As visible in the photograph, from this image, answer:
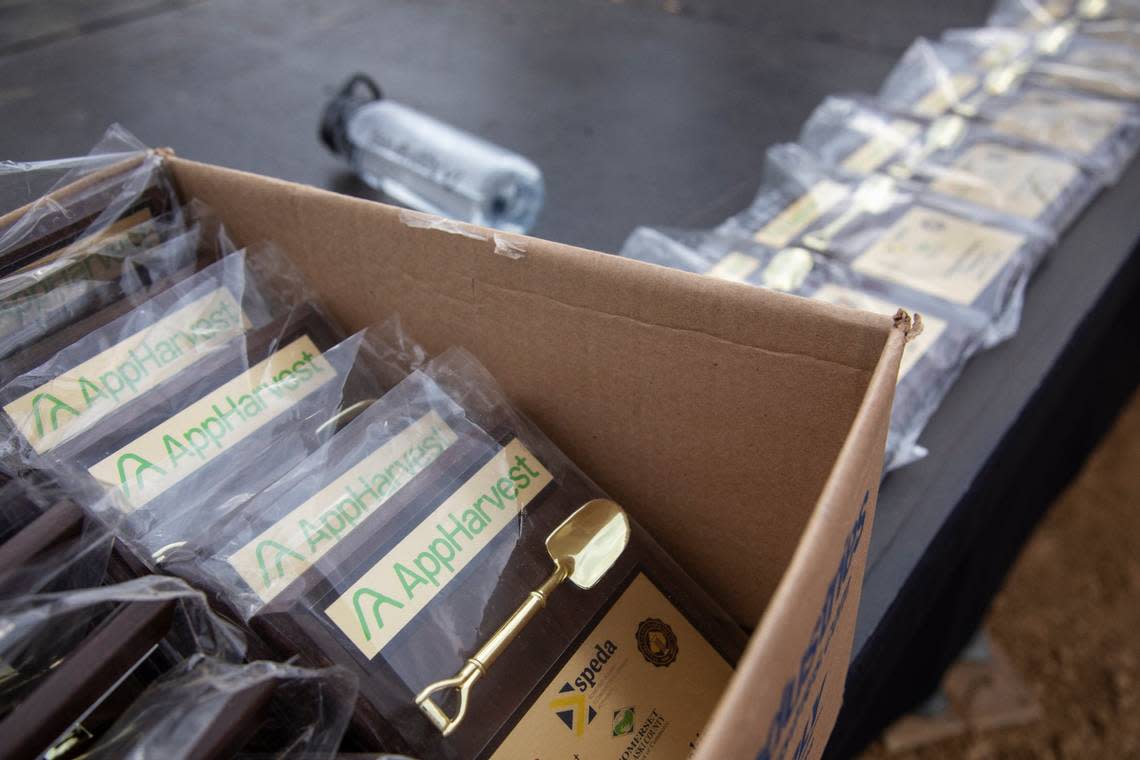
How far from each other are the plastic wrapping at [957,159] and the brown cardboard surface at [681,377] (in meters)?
0.69

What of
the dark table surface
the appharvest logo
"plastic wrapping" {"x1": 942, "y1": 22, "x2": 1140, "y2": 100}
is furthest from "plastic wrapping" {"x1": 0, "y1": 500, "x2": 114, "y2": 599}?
"plastic wrapping" {"x1": 942, "y1": 22, "x2": 1140, "y2": 100}

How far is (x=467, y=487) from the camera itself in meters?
0.59

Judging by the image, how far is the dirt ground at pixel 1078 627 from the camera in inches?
55.4

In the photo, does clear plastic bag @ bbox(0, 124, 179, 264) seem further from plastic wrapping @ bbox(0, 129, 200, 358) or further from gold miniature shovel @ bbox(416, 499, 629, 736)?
gold miniature shovel @ bbox(416, 499, 629, 736)

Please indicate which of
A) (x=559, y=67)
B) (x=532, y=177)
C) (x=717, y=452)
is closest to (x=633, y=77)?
(x=559, y=67)

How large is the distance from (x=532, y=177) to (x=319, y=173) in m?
0.30

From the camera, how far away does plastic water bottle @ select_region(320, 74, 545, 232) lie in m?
1.09

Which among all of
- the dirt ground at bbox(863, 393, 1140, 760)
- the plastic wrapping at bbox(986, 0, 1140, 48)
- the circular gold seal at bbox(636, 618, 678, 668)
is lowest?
the dirt ground at bbox(863, 393, 1140, 760)

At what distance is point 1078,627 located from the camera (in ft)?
5.18

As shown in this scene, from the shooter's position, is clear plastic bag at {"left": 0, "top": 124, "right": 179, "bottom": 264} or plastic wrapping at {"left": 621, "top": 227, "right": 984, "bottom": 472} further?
plastic wrapping at {"left": 621, "top": 227, "right": 984, "bottom": 472}

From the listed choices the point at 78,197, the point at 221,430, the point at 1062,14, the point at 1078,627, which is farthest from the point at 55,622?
the point at 1062,14

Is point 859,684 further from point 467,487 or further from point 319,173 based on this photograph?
point 319,173

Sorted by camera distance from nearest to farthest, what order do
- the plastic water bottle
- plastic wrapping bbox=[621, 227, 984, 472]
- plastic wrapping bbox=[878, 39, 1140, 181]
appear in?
plastic wrapping bbox=[621, 227, 984, 472]
the plastic water bottle
plastic wrapping bbox=[878, 39, 1140, 181]

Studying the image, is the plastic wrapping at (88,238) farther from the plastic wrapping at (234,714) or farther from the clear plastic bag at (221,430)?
the plastic wrapping at (234,714)
